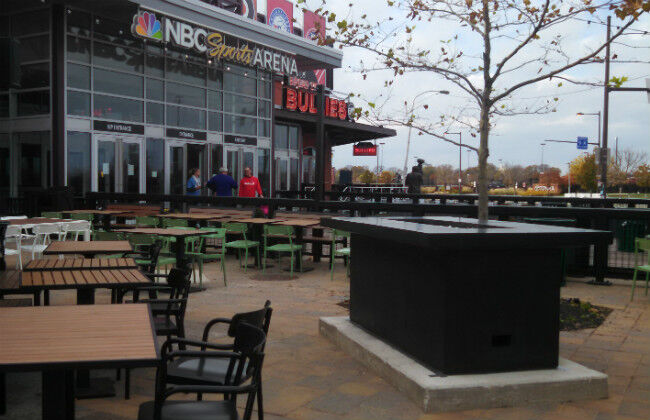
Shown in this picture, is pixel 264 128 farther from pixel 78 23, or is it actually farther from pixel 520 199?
pixel 520 199

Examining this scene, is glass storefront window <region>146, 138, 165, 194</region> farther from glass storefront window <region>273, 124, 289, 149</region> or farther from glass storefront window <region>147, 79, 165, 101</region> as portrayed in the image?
glass storefront window <region>273, 124, 289, 149</region>

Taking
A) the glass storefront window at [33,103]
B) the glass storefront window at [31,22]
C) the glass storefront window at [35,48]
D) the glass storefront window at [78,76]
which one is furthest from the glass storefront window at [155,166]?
the glass storefront window at [31,22]

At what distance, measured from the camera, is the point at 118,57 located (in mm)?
19656

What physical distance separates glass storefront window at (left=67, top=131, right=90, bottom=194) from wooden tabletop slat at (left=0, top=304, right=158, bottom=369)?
15.6 metres

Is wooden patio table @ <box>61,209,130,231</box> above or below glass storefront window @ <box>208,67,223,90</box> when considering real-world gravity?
below

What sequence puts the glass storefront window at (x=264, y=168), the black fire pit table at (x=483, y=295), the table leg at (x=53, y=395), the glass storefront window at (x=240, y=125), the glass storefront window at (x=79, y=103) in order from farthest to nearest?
the glass storefront window at (x=264, y=168) < the glass storefront window at (x=240, y=125) < the glass storefront window at (x=79, y=103) < the black fire pit table at (x=483, y=295) < the table leg at (x=53, y=395)

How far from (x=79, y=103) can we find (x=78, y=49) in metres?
1.61

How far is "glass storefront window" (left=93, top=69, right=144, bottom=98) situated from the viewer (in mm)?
18922

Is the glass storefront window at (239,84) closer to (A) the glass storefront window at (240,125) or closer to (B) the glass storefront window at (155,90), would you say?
(A) the glass storefront window at (240,125)

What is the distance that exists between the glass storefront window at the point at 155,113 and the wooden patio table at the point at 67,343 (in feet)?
58.9

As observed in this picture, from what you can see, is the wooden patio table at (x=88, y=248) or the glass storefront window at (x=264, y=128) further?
the glass storefront window at (x=264, y=128)

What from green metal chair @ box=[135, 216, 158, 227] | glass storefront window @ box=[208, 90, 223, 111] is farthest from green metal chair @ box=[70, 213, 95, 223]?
glass storefront window @ box=[208, 90, 223, 111]

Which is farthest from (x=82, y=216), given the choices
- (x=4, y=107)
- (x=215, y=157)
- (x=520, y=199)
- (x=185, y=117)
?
(x=215, y=157)

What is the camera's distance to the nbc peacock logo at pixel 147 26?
59.4ft
